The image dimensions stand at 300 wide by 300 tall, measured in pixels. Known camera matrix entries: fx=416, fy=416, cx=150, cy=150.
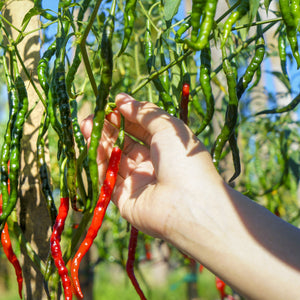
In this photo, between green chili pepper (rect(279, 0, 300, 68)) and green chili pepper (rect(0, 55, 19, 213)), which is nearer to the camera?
green chili pepper (rect(279, 0, 300, 68))

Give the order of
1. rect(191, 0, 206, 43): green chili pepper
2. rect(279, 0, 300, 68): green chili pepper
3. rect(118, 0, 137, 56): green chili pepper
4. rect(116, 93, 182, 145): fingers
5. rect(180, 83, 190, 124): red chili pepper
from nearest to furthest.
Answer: rect(191, 0, 206, 43): green chili pepper
rect(279, 0, 300, 68): green chili pepper
rect(118, 0, 137, 56): green chili pepper
rect(116, 93, 182, 145): fingers
rect(180, 83, 190, 124): red chili pepper

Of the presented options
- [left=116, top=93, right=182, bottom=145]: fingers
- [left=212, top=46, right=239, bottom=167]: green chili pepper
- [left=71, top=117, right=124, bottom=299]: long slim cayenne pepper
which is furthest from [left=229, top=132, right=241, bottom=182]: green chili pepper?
[left=71, top=117, right=124, bottom=299]: long slim cayenne pepper

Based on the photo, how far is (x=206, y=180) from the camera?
0.87 metres

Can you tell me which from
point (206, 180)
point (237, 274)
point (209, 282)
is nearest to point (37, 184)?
point (206, 180)

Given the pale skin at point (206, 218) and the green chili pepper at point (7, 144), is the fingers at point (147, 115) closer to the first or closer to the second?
the pale skin at point (206, 218)

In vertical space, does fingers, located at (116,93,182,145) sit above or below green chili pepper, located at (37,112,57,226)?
above

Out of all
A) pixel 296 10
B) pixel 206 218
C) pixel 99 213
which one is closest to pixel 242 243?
pixel 206 218

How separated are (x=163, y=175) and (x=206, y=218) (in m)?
0.14

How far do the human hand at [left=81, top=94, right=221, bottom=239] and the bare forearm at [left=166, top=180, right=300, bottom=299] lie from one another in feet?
0.09

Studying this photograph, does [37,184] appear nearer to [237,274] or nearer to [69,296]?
[69,296]

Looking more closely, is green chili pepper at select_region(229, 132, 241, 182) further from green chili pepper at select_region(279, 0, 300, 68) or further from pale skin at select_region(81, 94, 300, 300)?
green chili pepper at select_region(279, 0, 300, 68)

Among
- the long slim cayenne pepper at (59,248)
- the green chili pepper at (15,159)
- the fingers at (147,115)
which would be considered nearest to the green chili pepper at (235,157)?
the fingers at (147,115)

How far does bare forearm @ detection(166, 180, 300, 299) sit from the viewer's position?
762 millimetres

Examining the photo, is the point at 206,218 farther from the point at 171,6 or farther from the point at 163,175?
the point at 171,6
